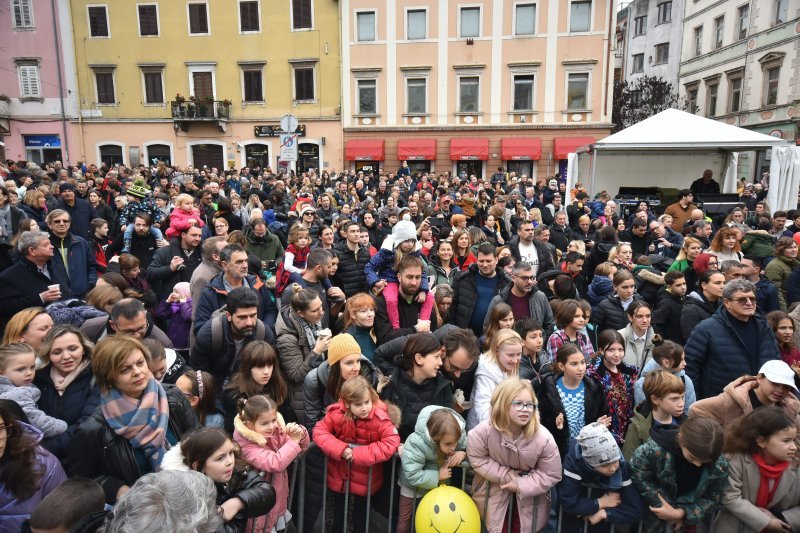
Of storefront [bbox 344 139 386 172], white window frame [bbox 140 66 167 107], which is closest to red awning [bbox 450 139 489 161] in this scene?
storefront [bbox 344 139 386 172]

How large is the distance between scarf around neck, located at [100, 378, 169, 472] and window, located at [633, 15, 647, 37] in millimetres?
45308

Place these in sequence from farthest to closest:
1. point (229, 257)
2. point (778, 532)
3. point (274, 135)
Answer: point (274, 135) < point (229, 257) < point (778, 532)

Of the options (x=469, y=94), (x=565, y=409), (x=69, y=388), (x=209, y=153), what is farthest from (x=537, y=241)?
(x=209, y=153)

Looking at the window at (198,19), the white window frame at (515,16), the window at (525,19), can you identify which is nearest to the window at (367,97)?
the white window frame at (515,16)

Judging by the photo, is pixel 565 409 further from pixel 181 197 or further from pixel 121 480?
pixel 181 197

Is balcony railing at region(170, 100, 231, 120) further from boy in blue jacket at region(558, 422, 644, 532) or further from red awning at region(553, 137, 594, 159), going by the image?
boy in blue jacket at region(558, 422, 644, 532)

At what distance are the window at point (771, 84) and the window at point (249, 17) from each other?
27.7 metres

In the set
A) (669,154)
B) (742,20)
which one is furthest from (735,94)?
(669,154)

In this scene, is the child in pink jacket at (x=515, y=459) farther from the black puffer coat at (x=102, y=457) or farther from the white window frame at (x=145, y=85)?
the white window frame at (x=145, y=85)

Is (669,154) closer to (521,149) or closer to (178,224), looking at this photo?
(521,149)

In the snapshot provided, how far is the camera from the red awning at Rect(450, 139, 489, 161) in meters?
25.8

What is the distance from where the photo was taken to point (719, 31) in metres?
31.2

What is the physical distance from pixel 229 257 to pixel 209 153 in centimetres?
2592

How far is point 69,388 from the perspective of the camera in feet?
9.55
